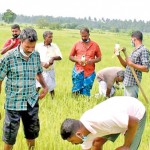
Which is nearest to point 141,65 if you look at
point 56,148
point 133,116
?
point 56,148

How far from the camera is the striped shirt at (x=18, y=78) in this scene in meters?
4.06

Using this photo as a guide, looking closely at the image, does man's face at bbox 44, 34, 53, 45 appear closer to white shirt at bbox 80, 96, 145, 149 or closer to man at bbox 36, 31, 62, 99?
man at bbox 36, 31, 62, 99

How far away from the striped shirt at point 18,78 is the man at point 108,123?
40.2 inches

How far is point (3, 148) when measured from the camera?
443 centimetres

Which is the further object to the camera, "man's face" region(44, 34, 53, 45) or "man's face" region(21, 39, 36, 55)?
"man's face" region(44, 34, 53, 45)

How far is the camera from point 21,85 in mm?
4145

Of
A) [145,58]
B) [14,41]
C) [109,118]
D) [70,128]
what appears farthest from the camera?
[14,41]

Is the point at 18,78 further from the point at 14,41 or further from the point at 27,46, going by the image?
the point at 14,41

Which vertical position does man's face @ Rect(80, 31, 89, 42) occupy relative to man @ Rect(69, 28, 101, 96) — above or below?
above

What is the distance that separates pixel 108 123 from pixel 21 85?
125 cm

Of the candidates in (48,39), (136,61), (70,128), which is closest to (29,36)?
(70,128)

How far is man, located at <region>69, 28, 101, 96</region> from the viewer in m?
7.46

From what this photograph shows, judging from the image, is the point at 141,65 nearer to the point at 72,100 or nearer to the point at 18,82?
the point at 72,100

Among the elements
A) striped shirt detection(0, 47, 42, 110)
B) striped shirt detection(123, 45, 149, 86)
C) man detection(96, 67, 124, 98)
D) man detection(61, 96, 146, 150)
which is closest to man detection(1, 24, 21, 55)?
man detection(96, 67, 124, 98)
